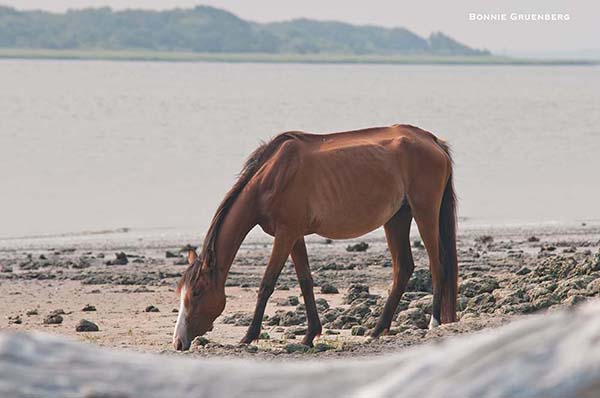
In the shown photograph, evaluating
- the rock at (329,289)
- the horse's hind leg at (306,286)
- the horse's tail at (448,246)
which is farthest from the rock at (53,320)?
the horse's tail at (448,246)

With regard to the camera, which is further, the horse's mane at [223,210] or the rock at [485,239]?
the rock at [485,239]

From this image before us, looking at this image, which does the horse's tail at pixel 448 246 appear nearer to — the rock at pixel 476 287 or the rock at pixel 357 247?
the rock at pixel 476 287

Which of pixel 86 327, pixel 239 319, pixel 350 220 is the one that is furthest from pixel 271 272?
pixel 86 327

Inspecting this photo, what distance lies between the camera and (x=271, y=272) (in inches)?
403

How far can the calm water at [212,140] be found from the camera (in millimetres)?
25562

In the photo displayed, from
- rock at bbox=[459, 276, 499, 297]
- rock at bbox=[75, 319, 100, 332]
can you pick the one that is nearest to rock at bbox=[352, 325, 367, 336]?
rock at bbox=[459, 276, 499, 297]

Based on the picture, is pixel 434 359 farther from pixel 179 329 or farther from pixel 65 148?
pixel 65 148

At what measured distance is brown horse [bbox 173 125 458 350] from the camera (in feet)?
33.0

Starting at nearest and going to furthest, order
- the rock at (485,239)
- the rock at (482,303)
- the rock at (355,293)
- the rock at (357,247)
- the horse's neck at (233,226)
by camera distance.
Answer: the horse's neck at (233,226)
the rock at (482,303)
the rock at (355,293)
the rock at (357,247)
the rock at (485,239)

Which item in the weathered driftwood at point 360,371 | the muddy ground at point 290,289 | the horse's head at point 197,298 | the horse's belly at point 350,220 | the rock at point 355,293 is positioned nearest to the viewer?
the weathered driftwood at point 360,371

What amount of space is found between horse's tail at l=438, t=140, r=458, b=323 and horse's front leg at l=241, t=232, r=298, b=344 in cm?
139

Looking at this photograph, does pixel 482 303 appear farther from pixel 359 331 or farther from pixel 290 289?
pixel 290 289

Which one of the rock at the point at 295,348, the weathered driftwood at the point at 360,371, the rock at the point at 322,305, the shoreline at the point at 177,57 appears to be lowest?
the shoreline at the point at 177,57

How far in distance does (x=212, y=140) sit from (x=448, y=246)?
3485 cm
